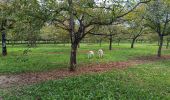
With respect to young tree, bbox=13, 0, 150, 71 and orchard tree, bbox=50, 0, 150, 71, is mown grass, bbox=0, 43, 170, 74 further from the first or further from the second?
orchard tree, bbox=50, 0, 150, 71

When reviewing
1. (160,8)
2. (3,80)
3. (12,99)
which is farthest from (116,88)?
(160,8)

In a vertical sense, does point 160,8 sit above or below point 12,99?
above

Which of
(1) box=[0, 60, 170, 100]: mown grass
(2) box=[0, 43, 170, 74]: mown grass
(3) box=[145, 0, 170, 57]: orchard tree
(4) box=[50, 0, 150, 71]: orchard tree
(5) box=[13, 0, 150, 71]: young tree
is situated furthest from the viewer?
(3) box=[145, 0, 170, 57]: orchard tree

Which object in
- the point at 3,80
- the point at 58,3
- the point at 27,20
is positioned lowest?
the point at 3,80

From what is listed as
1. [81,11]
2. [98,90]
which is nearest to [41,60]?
[81,11]

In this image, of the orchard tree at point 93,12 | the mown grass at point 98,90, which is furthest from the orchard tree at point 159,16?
the mown grass at point 98,90

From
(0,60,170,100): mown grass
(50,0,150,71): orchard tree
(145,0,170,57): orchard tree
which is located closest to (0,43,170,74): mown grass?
(0,60,170,100): mown grass

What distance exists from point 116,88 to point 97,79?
2.97 metres

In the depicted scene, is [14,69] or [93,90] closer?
[93,90]

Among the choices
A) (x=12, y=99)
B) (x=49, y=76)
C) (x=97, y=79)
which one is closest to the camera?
(x=12, y=99)

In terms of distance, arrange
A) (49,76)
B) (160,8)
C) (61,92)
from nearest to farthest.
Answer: (61,92) < (49,76) < (160,8)

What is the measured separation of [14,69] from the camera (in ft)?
76.2

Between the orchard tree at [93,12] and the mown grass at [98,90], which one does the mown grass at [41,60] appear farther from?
the orchard tree at [93,12]

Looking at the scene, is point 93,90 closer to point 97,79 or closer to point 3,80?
point 97,79
